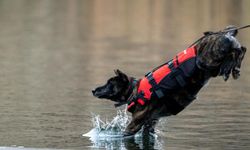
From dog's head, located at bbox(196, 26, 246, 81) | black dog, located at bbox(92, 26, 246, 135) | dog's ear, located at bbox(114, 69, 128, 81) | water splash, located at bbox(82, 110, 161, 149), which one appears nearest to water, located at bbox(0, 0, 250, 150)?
water splash, located at bbox(82, 110, 161, 149)

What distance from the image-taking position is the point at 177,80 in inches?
382

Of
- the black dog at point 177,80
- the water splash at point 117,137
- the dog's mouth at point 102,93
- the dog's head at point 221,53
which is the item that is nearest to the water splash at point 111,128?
the water splash at point 117,137

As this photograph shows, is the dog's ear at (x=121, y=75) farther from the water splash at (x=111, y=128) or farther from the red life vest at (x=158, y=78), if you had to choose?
the water splash at (x=111, y=128)

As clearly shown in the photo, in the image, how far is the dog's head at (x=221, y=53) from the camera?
933 cm

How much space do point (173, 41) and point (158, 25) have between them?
7.32 m

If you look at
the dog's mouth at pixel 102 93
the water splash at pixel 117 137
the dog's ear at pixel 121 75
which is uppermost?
the dog's ear at pixel 121 75

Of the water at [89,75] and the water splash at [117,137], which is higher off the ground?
→ the water at [89,75]

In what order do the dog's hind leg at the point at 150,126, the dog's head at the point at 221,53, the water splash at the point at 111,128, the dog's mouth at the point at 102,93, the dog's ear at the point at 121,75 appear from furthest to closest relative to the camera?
the water splash at the point at 111,128 → the dog's hind leg at the point at 150,126 → the dog's mouth at the point at 102,93 → the dog's ear at the point at 121,75 → the dog's head at the point at 221,53

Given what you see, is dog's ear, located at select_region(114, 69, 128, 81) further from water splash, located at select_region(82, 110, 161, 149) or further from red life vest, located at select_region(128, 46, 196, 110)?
water splash, located at select_region(82, 110, 161, 149)

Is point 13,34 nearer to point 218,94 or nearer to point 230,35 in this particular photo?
point 218,94

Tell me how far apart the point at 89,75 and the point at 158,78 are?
7.15m

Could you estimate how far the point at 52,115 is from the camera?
485 inches

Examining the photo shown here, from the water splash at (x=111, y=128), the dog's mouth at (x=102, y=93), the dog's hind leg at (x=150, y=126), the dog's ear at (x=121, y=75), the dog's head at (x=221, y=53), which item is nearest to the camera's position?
the dog's head at (x=221, y=53)

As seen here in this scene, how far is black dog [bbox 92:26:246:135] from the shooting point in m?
9.39
